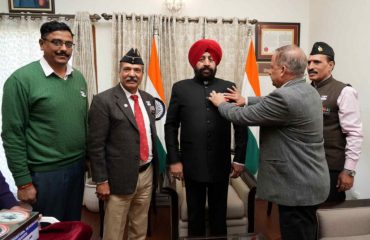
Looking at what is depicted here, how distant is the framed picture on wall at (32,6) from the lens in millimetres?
→ 2963

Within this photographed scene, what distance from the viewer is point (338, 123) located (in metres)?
1.88

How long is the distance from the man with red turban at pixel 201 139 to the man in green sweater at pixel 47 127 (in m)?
0.57

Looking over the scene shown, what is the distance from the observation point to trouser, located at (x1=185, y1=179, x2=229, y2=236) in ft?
6.27

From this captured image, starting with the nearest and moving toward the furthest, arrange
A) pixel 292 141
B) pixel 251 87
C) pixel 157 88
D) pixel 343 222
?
pixel 292 141 < pixel 343 222 < pixel 157 88 < pixel 251 87

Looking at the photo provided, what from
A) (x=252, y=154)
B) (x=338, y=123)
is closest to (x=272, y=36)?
(x=252, y=154)

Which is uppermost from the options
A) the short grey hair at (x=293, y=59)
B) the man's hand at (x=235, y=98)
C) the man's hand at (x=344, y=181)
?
the short grey hair at (x=293, y=59)

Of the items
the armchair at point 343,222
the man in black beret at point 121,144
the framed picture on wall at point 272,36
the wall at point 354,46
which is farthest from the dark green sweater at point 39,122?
the framed picture on wall at point 272,36

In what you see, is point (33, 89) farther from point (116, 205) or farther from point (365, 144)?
point (365, 144)

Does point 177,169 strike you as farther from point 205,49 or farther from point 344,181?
point 344,181

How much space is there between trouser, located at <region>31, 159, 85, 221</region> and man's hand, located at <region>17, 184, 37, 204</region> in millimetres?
37

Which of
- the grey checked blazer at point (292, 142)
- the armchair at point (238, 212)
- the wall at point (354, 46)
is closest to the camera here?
the grey checked blazer at point (292, 142)

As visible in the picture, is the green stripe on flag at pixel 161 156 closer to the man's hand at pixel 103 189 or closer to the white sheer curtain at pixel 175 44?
the white sheer curtain at pixel 175 44

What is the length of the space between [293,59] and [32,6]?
264 centimetres

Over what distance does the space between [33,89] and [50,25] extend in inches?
13.3
